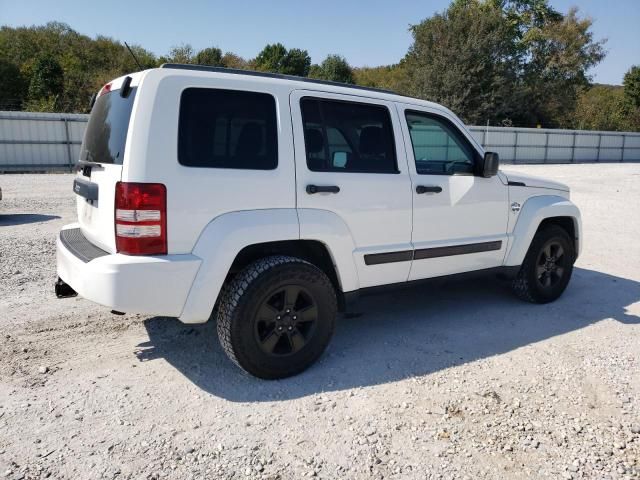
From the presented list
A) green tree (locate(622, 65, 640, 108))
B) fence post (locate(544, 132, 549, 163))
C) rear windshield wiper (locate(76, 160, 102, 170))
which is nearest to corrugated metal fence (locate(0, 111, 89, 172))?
rear windshield wiper (locate(76, 160, 102, 170))

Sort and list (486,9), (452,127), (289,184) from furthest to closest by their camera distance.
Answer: (486,9), (452,127), (289,184)

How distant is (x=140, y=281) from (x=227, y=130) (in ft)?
3.52

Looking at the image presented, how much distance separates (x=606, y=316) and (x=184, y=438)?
406cm

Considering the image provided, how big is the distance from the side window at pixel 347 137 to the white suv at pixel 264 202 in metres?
0.01

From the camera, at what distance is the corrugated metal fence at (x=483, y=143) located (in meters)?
18.8

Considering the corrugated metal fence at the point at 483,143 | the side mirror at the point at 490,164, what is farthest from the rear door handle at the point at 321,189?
the corrugated metal fence at the point at 483,143

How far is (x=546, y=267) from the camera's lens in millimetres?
4926

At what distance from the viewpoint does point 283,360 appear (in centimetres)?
330

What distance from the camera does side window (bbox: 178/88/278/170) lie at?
2926 mm

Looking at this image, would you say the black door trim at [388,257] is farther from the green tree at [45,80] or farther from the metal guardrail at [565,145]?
the green tree at [45,80]

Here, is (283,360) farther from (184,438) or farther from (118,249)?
(118,249)

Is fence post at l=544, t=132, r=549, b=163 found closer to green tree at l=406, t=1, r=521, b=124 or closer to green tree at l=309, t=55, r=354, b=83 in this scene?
green tree at l=406, t=1, r=521, b=124

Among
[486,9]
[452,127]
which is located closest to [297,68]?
[486,9]

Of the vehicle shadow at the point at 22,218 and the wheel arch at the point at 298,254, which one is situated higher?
the wheel arch at the point at 298,254
